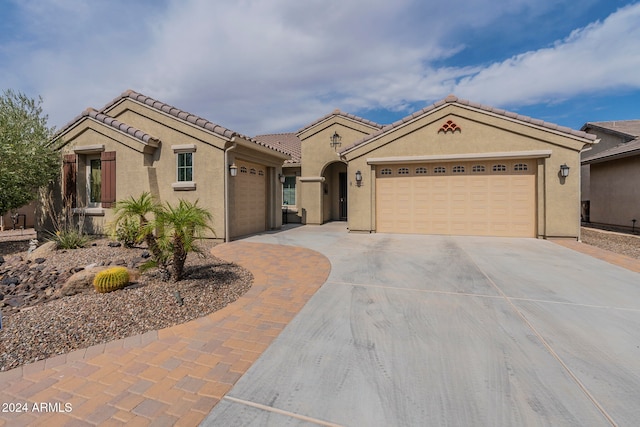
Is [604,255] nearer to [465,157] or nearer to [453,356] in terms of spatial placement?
[465,157]

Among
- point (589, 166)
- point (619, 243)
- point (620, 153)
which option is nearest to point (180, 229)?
point (619, 243)

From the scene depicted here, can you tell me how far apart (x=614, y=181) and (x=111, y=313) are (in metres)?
19.4

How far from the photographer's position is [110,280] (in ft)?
14.7

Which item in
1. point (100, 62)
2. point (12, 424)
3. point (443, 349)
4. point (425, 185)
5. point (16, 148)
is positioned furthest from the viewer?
point (425, 185)

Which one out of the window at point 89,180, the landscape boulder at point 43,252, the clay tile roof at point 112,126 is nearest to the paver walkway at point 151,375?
the landscape boulder at point 43,252

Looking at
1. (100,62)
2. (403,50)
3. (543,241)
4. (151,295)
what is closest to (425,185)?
(543,241)

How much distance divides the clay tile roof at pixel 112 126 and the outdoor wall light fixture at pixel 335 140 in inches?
336

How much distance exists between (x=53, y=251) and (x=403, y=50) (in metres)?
13.6

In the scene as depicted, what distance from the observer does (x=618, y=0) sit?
27.0ft

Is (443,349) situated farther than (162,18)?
No

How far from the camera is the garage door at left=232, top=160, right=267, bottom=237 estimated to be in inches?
416

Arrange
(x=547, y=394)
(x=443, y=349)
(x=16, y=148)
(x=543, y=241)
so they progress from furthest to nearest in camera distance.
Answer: (x=543, y=241), (x=16, y=148), (x=443, y=349), (x=547, y=394)

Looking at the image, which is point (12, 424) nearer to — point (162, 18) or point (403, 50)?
point (162, 18)

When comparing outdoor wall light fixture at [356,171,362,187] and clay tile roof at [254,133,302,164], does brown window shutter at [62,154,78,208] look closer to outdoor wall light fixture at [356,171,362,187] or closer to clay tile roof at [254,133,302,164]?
clay tile roof at [254,133,302,164]
